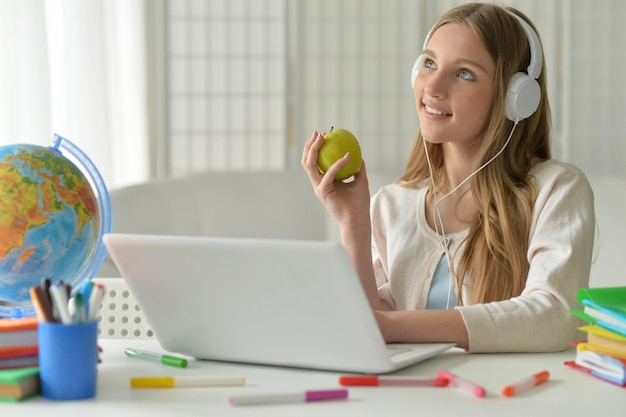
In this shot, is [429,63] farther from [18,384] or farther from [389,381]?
[18,384]

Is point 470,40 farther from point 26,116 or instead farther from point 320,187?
point 26,116

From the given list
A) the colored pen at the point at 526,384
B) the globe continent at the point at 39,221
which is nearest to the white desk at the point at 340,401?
the colored pen at the point at 526,384

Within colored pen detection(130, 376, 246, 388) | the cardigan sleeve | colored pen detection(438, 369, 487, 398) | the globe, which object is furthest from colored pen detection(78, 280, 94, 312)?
the cardigan sleeve

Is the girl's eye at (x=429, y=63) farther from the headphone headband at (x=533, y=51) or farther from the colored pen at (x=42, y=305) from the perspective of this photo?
the colored pen at (x=42, y=305)

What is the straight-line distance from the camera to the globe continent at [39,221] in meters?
1.14

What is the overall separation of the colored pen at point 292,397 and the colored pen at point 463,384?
13 cm

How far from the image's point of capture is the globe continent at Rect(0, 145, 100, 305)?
3.76ft

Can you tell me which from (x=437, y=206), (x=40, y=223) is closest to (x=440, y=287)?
(x=437, y=206)

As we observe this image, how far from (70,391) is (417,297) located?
2.89ft

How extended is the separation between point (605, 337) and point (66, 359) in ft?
1.94

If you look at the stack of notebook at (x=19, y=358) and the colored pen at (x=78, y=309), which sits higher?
the colored pen at (x=78, y=309)

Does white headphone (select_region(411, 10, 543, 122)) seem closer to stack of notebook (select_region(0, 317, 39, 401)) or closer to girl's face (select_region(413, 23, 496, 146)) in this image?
girl's face (select_region(413, 23, 496, 146))

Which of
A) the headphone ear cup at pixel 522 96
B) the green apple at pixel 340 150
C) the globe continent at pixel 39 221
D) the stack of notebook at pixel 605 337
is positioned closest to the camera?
the stack of notebook at pixel 605 337

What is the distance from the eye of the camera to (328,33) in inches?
144
